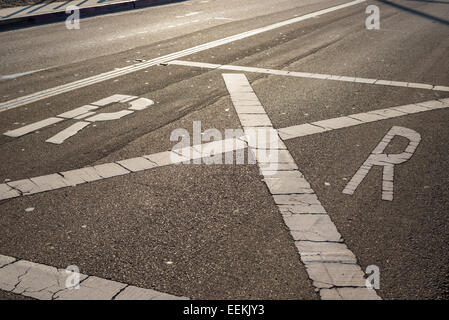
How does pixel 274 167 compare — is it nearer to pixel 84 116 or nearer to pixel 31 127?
pixel 84 116

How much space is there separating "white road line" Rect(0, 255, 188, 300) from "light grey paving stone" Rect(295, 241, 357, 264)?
1106mm

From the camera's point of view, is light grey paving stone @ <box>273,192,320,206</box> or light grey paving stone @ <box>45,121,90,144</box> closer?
light grey paving stone @ <box>273,192,320,206</box>

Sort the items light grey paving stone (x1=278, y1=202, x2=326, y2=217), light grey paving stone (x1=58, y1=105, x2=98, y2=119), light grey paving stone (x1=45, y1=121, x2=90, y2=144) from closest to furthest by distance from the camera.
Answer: light grey paving stone (x1=278, y1=202, x2=326, y2=217) < light grey paving stone (x1=45, y1=121, x2=90, y2=144) < light grey paving stone (x1=58, y1=105, x2=98, y2=119)

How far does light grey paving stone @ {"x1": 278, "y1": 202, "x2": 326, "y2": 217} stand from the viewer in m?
4.44

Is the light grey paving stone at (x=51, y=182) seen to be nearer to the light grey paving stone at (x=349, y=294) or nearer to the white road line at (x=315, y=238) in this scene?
the white road line at (x=315, y=238)

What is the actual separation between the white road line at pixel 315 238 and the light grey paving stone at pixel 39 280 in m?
1.80

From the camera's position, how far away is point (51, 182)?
501 cm

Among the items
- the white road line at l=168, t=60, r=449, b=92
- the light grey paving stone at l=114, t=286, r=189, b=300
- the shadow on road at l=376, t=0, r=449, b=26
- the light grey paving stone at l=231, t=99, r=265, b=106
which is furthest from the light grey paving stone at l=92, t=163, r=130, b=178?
the shadow on road at l=376, t=0, r=449, b=26

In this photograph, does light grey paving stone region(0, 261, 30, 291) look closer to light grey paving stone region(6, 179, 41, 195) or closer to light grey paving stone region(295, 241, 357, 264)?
light grey paving stone region(6, 179, 41, 195)

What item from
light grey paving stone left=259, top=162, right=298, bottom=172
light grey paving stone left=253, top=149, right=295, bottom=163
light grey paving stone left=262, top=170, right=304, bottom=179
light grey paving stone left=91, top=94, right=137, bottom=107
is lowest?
light grey paving stone left=262, top=170, right=304, bottom=179

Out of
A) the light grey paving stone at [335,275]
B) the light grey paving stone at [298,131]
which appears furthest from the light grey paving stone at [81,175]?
the light grey paving stone at [335,275]

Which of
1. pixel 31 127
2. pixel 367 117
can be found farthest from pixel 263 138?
pixel 31 127
